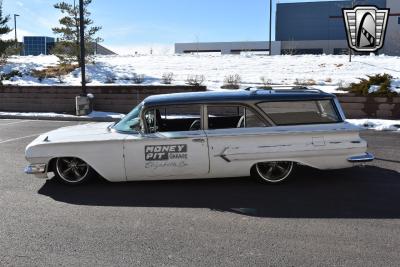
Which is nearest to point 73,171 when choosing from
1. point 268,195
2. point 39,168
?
point 39,168

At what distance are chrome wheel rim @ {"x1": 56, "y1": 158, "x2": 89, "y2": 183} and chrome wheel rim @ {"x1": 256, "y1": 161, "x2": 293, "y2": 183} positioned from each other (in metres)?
2.53

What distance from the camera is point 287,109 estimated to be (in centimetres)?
645

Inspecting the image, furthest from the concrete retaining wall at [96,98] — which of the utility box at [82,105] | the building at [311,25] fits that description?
the building at [311,25]

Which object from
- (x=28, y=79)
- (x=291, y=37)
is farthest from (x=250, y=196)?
(x=291, y=37)

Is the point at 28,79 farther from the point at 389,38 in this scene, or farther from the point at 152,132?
the point at 389,38

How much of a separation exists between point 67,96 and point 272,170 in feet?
46.5

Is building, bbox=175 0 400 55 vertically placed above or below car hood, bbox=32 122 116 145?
above

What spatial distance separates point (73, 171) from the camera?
21.7 feet

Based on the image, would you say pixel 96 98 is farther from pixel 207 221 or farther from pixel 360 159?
pixel 207 221

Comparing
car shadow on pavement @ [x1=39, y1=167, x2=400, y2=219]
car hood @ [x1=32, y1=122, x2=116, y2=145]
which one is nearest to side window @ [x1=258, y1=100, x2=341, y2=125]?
car shadow on pavement @ [x1=39, y1=167, x2=400, y2=219]

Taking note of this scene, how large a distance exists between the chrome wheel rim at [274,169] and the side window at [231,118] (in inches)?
23.5

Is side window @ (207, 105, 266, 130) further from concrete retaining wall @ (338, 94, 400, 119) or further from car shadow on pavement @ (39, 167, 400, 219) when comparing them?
concrete retaining wall @ (338, 94, 400, 119)

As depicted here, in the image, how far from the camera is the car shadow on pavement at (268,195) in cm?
539

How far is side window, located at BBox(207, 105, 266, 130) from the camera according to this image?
6.36 m
